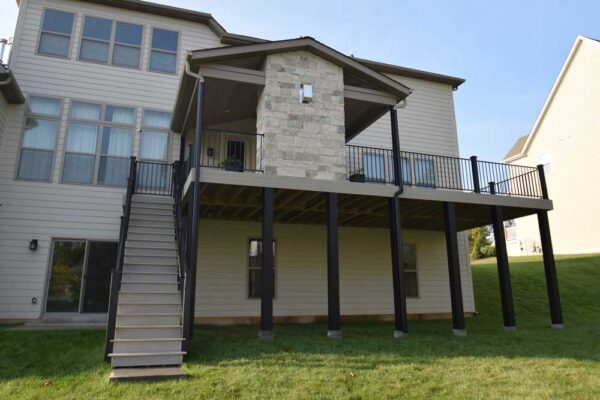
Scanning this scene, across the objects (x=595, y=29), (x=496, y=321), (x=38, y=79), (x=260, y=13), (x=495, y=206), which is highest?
(x=595, y=29)

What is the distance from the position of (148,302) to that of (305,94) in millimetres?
5305

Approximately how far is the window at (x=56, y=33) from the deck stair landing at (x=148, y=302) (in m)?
4.97

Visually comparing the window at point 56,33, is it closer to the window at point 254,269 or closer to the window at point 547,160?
the window at point 254,269

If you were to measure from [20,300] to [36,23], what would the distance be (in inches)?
281

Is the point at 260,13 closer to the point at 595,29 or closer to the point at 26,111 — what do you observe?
the point at 26,111

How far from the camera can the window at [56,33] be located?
11094mm

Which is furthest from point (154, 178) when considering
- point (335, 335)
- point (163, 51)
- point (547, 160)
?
point (547, 160)

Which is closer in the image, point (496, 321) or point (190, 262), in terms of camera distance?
point (190, 262)

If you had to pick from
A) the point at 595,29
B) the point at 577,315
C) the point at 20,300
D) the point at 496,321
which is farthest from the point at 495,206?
the point at 595,29

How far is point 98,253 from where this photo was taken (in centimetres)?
1033

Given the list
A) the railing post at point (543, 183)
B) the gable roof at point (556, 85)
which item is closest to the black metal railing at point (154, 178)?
the railing post at point (543, 183)

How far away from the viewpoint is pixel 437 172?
13.9 meters

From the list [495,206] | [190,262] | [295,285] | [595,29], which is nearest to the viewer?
[190,262]

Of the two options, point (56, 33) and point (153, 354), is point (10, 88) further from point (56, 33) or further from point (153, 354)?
point (153, 354)
